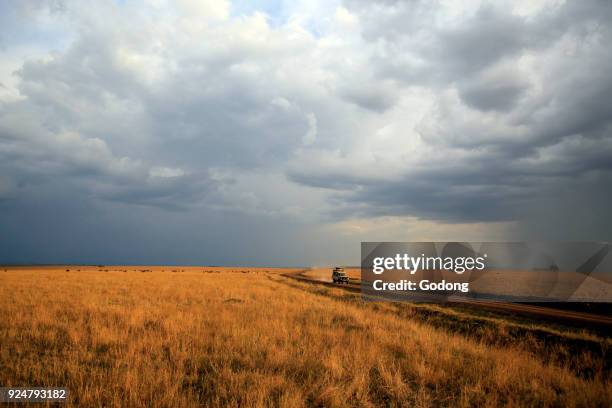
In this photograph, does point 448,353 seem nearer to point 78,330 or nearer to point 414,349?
point 414,349

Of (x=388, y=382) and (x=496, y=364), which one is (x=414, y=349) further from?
(x=388, y=382)

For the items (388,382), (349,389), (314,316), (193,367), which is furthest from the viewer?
(314,316)

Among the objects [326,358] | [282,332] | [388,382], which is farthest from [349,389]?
[282,332]

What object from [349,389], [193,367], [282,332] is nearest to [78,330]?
[193,367]

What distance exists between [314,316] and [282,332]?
3874 mm

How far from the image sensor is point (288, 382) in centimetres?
657

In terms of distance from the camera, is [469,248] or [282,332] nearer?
[282,332]

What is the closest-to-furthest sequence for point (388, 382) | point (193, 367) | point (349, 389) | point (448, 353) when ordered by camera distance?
point (349, 389), point (388, 382), point (193, 367), point (448, 353)

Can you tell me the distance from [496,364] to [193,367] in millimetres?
6858

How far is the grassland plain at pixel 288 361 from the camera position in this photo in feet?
20.1

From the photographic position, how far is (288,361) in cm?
780

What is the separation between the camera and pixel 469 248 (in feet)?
140

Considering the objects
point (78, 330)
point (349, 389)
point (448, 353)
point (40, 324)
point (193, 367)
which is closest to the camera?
point (349, 389)

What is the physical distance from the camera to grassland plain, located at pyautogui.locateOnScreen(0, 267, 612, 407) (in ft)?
20.1
